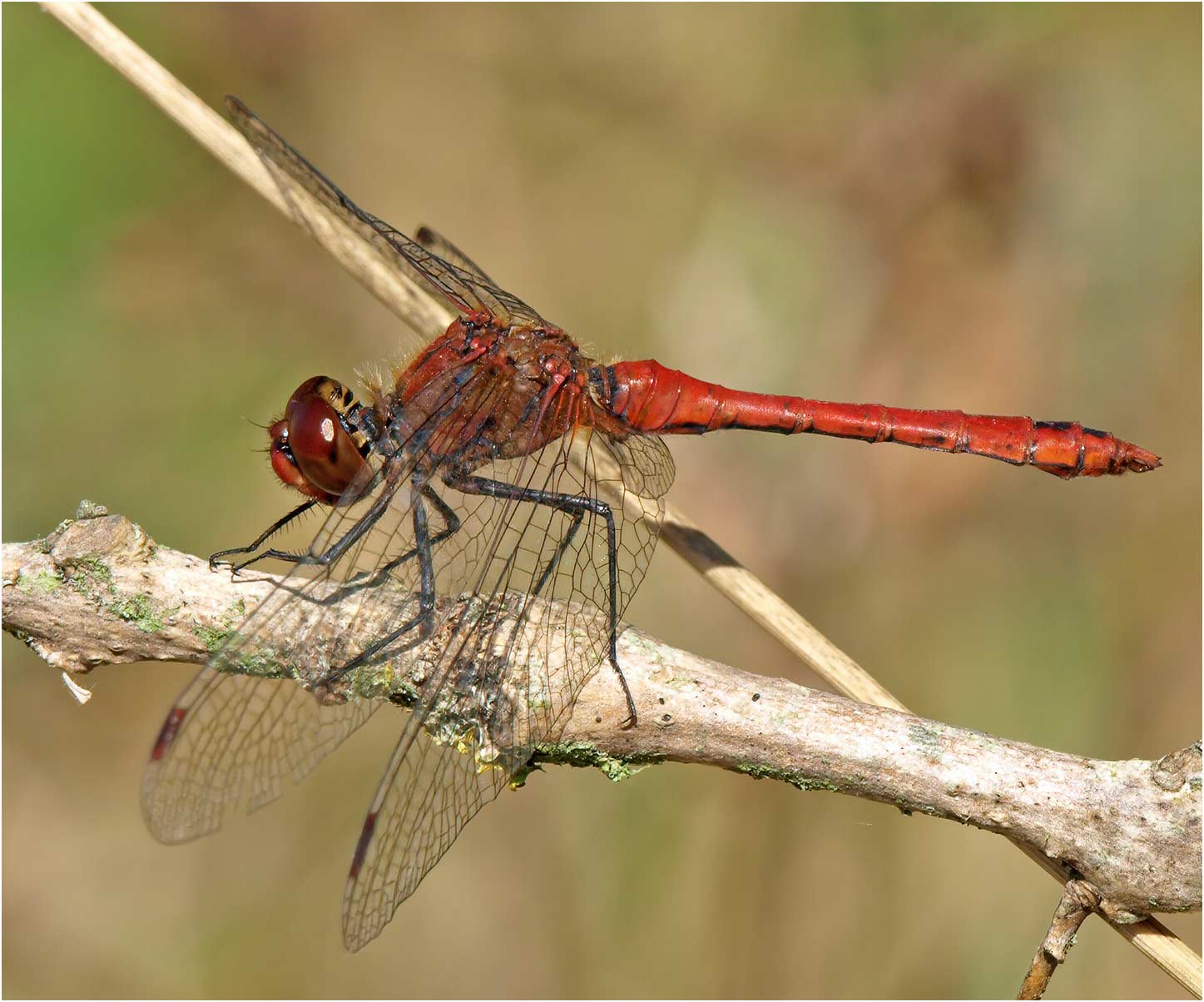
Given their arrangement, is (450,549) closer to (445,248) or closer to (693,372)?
(445,248)

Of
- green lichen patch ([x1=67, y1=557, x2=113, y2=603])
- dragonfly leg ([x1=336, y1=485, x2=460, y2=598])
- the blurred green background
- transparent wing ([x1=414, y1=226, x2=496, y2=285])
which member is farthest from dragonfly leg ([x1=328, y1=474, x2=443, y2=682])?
the blurred green background

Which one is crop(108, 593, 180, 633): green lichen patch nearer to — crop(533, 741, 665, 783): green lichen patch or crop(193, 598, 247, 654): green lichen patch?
crop(193, 598, 247, 654): green lichen patch

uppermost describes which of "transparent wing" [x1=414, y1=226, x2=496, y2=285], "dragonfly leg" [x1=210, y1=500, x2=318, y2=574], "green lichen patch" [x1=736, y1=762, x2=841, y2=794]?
"transparent wing" [x1=414, y1=226, x2=496, y2=285]

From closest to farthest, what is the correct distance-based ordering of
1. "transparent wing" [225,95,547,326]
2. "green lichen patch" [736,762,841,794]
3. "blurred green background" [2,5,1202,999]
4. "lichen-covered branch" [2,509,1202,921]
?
"lichen-covered branch" [2,509,1202,921], "green lichen patch" [736,762,841,794], "transparent wing" [225,95,547,326], "blurred green background" [2,5,1202,999]

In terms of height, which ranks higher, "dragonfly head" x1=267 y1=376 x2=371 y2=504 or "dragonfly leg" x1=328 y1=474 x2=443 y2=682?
"dragonfly head" x1=267 y1=376 x2=371 y2=504

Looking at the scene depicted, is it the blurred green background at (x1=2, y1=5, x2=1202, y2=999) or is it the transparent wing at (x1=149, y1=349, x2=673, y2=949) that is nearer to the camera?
the transparent wing at (x1=149, y1=349, x2=673, y2=949)

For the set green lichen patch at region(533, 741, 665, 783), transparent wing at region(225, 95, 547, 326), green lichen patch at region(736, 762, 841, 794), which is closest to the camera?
green lichen patch at region(736, 762, 841, 794)

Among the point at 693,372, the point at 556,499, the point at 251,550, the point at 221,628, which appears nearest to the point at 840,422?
the point at 556,499

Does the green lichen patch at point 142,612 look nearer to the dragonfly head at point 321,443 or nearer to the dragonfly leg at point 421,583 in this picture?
the dragonfly leg at point 421,583

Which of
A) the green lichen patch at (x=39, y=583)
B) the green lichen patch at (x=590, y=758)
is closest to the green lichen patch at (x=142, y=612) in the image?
the green lichen patch at (x=39, y=583)
